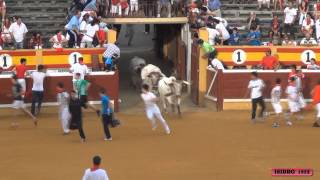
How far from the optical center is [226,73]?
947 inches

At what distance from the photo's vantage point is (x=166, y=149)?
1817cm

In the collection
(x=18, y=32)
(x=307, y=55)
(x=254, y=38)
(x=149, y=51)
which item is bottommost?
(x=149, y=51)

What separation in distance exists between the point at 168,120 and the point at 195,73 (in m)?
3.82

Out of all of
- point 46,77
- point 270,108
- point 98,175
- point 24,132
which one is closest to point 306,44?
point 270,108

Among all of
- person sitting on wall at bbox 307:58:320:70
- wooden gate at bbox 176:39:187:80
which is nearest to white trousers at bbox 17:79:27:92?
wooden gate at bbox 176:39:187:80

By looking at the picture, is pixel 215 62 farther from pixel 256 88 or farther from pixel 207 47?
pixel 256 88

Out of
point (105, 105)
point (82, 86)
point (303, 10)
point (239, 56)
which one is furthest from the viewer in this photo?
point (303, 10)

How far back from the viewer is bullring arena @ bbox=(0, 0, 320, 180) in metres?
16.4

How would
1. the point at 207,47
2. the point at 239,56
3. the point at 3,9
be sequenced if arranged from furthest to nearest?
the point at 3,9 → the point at 239,56 → the point at 207,47

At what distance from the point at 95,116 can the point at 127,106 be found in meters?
2.11

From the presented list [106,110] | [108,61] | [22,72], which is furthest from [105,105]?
[108,61]

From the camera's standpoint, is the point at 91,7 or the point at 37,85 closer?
the point at 37,85

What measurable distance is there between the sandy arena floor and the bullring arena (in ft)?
0.08

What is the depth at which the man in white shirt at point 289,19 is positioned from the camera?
28609mm
